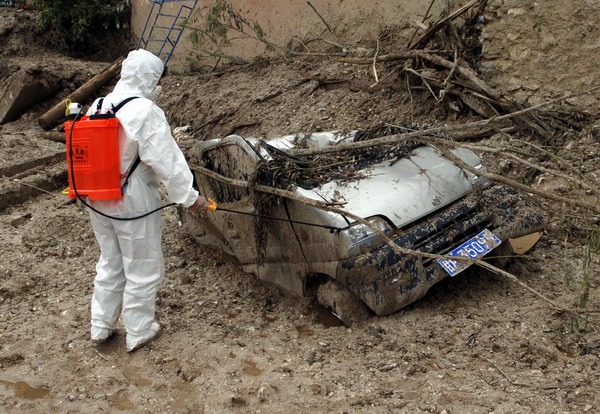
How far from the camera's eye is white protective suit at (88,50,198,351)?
413 cm

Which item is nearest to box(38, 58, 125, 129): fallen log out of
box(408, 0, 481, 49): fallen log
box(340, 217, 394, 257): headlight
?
box(408, 0, 481, 49): fallen log

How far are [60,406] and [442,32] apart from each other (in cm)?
639

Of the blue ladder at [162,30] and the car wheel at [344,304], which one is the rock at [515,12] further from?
the blue ladder at [162,30]

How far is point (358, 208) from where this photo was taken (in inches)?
172

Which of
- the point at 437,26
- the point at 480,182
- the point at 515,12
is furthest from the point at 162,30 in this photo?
the point at 480,182

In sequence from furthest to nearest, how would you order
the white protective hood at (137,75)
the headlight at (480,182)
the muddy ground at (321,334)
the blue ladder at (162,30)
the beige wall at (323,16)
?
the blue ladder at (162,30), the beige wall at (323,16), the headlight at (480,182), the white protective hood at (137,75), the muddy ground at (321,334)

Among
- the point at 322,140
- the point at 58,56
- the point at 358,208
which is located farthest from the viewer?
the point at 58,56

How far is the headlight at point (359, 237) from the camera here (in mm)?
4227

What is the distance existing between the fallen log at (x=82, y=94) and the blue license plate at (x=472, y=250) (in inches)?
352

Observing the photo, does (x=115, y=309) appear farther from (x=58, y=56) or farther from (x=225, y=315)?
(x=58, y=56)

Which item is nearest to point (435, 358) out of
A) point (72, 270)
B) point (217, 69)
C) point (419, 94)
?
point (72, 270)

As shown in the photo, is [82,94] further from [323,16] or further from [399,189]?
[399,189]

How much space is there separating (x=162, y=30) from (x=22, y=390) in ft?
35.7

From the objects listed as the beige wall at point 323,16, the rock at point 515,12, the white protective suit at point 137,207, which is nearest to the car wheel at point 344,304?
the white protective suit at point 137,207
